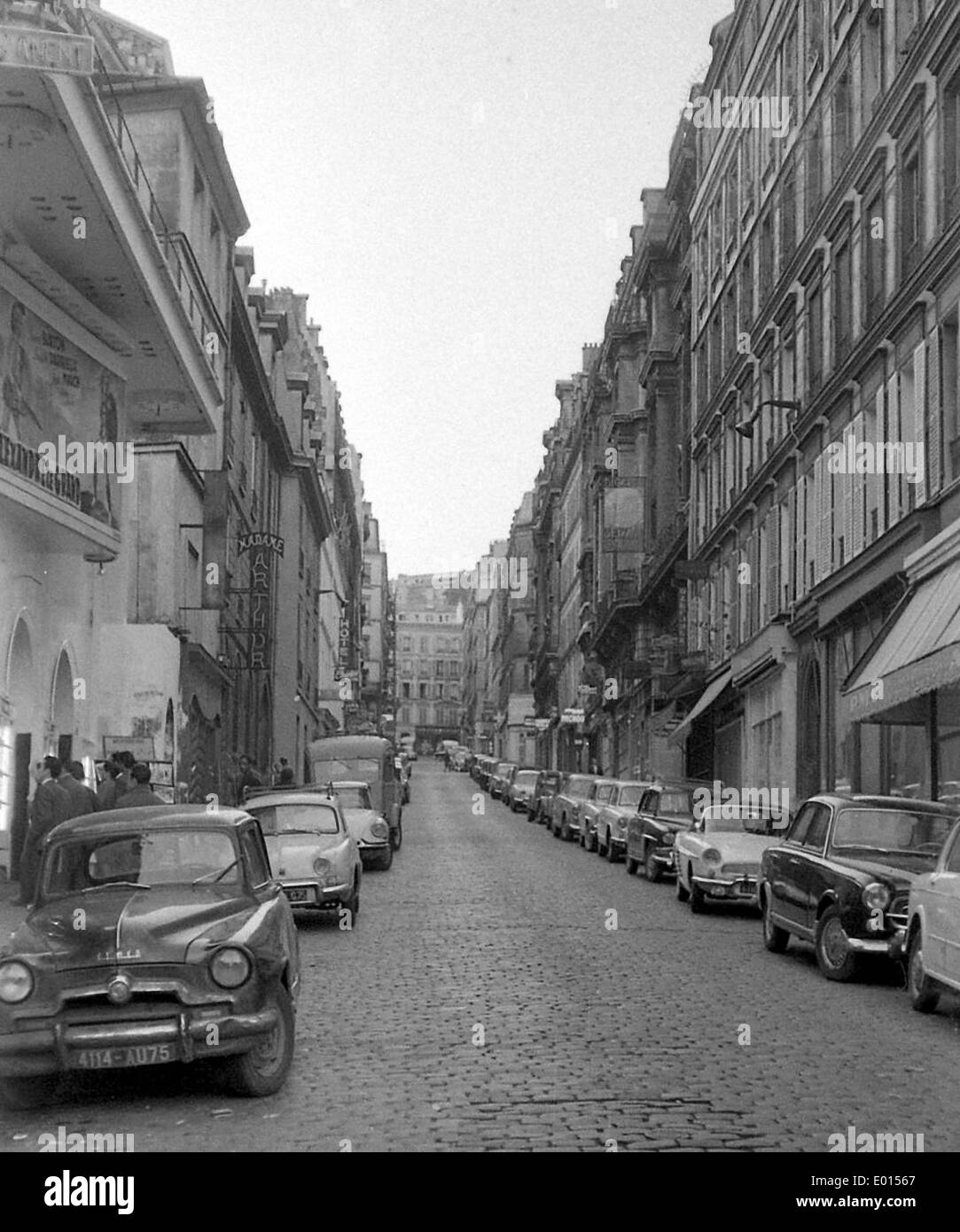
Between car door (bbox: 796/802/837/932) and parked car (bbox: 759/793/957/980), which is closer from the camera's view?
parked car (bbox: 759/793/957/980)

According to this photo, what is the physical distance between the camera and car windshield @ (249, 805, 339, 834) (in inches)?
727

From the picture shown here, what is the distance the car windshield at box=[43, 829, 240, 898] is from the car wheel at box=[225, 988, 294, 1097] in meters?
1.00

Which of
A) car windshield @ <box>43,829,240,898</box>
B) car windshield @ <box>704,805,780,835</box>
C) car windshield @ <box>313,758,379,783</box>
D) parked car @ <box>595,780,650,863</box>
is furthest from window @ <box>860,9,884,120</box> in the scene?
car windshield @ <box>43,829,240,898</box>

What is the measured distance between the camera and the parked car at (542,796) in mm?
44938

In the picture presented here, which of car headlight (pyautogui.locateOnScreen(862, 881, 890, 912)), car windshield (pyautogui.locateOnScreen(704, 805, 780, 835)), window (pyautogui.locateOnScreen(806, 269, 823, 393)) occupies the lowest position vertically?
car headlight (pyautogui.locateOnScreen(862, 881, 890, 912))

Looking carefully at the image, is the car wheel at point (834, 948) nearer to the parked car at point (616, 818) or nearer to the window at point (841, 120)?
the parked car at point (616, 818)

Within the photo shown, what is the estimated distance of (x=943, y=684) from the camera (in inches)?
732

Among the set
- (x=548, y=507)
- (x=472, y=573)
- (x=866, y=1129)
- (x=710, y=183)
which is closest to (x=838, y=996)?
(x=866, y=1129)

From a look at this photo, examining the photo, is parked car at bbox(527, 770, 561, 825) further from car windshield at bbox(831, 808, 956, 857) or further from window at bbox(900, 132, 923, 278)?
car windshield at bbox(831, 808, 956, 857)

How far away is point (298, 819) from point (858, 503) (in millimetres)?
13985

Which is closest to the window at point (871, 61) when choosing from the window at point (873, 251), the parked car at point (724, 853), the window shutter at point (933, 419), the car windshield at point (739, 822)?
the window at point (873, 251)

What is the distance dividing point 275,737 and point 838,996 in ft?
143

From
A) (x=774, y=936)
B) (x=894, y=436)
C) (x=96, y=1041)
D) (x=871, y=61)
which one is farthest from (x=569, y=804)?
(x=96, y=1041)
